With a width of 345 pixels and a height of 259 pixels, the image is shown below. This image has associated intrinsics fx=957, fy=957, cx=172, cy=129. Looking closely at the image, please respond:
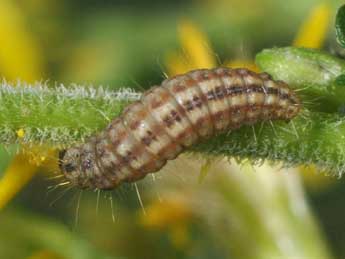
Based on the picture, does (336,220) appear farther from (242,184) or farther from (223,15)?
(223,15)

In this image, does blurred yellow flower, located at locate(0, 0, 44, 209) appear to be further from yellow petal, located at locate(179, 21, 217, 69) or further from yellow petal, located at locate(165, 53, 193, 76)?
yellow petal, located at locate(179, 21, 217, 69)

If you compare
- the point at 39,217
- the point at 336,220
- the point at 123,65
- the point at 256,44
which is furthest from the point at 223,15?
the point at 39,217

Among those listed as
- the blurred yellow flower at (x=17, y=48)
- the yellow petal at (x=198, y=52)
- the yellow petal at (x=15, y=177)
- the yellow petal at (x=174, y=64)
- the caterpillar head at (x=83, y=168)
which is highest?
the blurred yellow flower at (x=17, y=48)

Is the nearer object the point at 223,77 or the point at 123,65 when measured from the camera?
the point at 223,77

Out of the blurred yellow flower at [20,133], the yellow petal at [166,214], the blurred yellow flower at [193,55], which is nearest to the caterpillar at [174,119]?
the blurred yellow flower at [20,133]

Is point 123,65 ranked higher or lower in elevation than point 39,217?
higher

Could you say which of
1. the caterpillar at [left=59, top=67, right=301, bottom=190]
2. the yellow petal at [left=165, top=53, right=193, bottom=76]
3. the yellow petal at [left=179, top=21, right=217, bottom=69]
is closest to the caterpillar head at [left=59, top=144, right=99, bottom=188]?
the caterpillar at [left=59, top=67, right=301, bottom=190]

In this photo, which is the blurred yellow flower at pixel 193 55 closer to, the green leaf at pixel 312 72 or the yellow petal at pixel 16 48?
the green leaf at pixel 312 72
